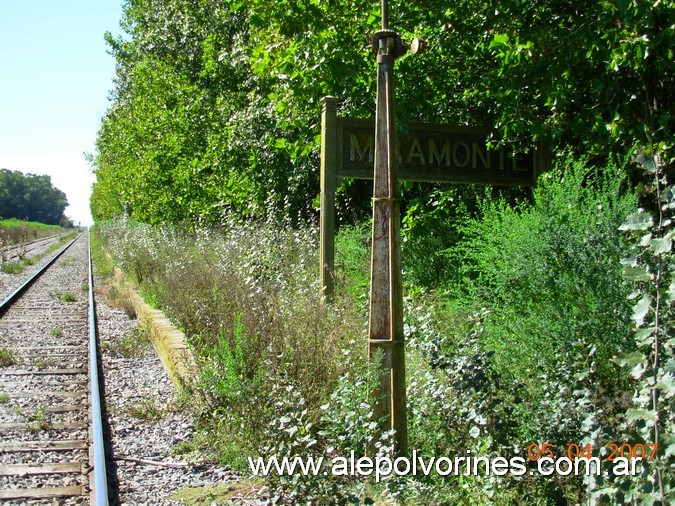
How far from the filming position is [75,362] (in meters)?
8.89

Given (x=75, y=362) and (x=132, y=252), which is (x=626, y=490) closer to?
(x=75, y=362)

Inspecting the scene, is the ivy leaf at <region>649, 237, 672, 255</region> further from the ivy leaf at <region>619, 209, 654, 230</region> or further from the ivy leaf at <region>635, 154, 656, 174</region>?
the ivy leaf at <region>635, 154, 656, 174</region>

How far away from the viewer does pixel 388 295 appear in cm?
380

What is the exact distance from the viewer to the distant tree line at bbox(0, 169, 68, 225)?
415ft

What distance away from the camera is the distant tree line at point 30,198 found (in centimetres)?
12656

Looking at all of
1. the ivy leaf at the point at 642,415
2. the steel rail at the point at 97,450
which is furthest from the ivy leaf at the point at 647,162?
the steel rail at the point at 97,450

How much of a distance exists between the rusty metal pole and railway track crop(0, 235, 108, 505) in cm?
179

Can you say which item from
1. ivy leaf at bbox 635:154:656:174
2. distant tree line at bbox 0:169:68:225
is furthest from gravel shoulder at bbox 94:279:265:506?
distant tree line at bbox 0:169:68:225

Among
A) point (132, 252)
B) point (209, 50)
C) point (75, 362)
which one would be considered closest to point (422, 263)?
point (75, 362)

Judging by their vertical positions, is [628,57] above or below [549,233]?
above

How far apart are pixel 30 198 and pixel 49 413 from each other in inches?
5804

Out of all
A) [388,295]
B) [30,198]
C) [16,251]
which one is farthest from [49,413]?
[30,198]

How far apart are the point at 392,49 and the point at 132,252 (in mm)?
14406

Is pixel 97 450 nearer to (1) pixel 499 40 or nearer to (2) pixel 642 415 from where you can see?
(2) pixel 642 415
